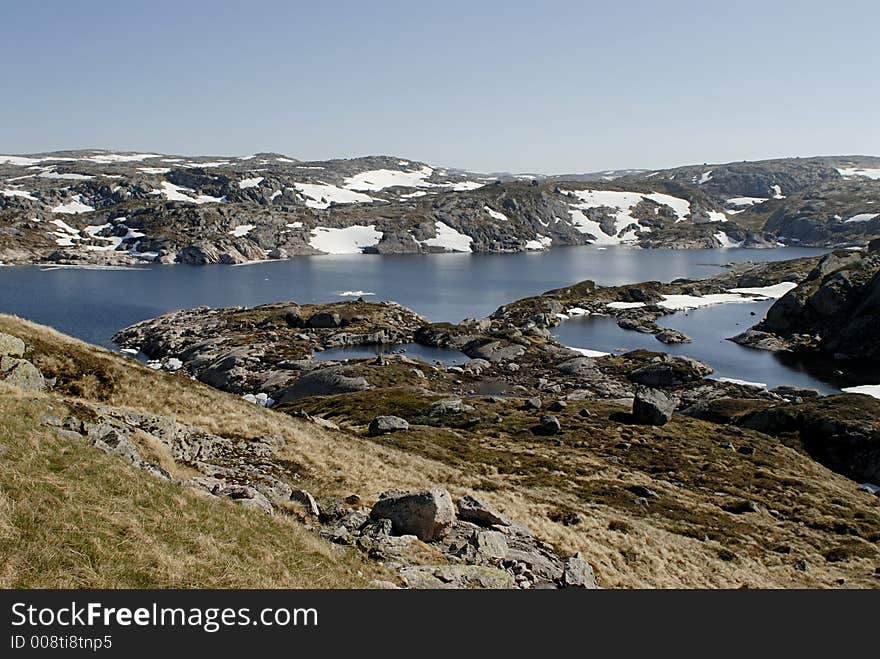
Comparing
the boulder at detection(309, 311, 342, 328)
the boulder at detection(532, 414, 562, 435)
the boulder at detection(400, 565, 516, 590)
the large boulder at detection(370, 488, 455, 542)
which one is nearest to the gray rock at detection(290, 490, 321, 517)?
the large boulder at detection(370, 488, 455, 542)

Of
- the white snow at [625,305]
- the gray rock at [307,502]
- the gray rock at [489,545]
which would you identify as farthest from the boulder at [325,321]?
the gray rock at [489,545]

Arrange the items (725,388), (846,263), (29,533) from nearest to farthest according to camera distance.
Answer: (29,533), (725,388), (846,263)

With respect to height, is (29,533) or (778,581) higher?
(29,533)

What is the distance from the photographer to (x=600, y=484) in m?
40.6

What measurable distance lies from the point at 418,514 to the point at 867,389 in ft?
332

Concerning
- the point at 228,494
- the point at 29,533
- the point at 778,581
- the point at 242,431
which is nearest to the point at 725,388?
the point at 778,581

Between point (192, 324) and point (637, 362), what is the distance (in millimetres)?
92314

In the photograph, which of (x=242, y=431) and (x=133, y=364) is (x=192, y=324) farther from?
(x=242, y=431)

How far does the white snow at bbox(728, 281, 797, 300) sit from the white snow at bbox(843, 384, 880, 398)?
8611 centimetres

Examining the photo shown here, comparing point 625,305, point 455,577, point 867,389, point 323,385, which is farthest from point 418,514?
point 625,305

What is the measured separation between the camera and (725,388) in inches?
3607

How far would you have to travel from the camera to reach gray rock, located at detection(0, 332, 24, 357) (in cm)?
2480

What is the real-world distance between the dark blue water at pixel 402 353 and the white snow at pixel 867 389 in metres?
63.4

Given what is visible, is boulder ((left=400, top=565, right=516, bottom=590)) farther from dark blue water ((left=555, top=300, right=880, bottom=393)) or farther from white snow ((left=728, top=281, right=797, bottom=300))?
white snow ((left=728, top=281, right=797, bottom=300))
